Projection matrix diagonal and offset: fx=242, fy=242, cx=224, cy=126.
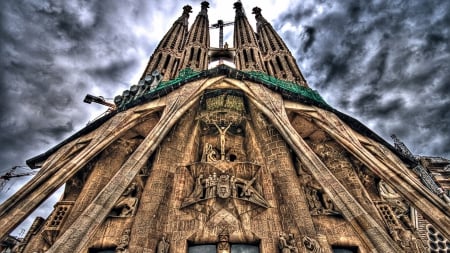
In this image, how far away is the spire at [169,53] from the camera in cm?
2083

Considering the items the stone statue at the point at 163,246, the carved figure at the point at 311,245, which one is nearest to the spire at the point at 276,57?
the carved figure at the point at 311,245

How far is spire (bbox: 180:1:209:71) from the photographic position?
22.1m

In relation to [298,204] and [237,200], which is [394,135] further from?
[237,200]

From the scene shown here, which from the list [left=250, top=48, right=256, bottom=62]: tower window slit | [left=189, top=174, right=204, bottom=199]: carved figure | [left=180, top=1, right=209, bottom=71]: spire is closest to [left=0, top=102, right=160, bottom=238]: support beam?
[left=189, top=174, right=204, bottom=199]: carved figure

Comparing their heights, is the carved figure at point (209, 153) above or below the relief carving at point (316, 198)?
above

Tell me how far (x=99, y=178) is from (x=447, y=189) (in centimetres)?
2002

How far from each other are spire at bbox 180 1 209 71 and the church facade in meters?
9.71

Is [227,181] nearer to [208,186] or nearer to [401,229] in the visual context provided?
[208,186]

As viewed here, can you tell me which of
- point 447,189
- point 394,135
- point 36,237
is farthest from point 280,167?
point 394,135

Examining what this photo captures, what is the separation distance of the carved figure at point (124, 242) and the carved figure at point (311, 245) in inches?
239

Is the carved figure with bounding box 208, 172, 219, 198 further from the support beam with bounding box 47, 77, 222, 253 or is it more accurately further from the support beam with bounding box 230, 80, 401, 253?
the support beam with bounding box 230, 80, 401, 253

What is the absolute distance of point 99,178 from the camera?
33.8 feet

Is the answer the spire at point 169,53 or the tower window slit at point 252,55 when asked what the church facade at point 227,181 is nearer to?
the spire at point 169,53

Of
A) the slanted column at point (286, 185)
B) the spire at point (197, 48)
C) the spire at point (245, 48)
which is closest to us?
the slanted column at point (286, 185)
